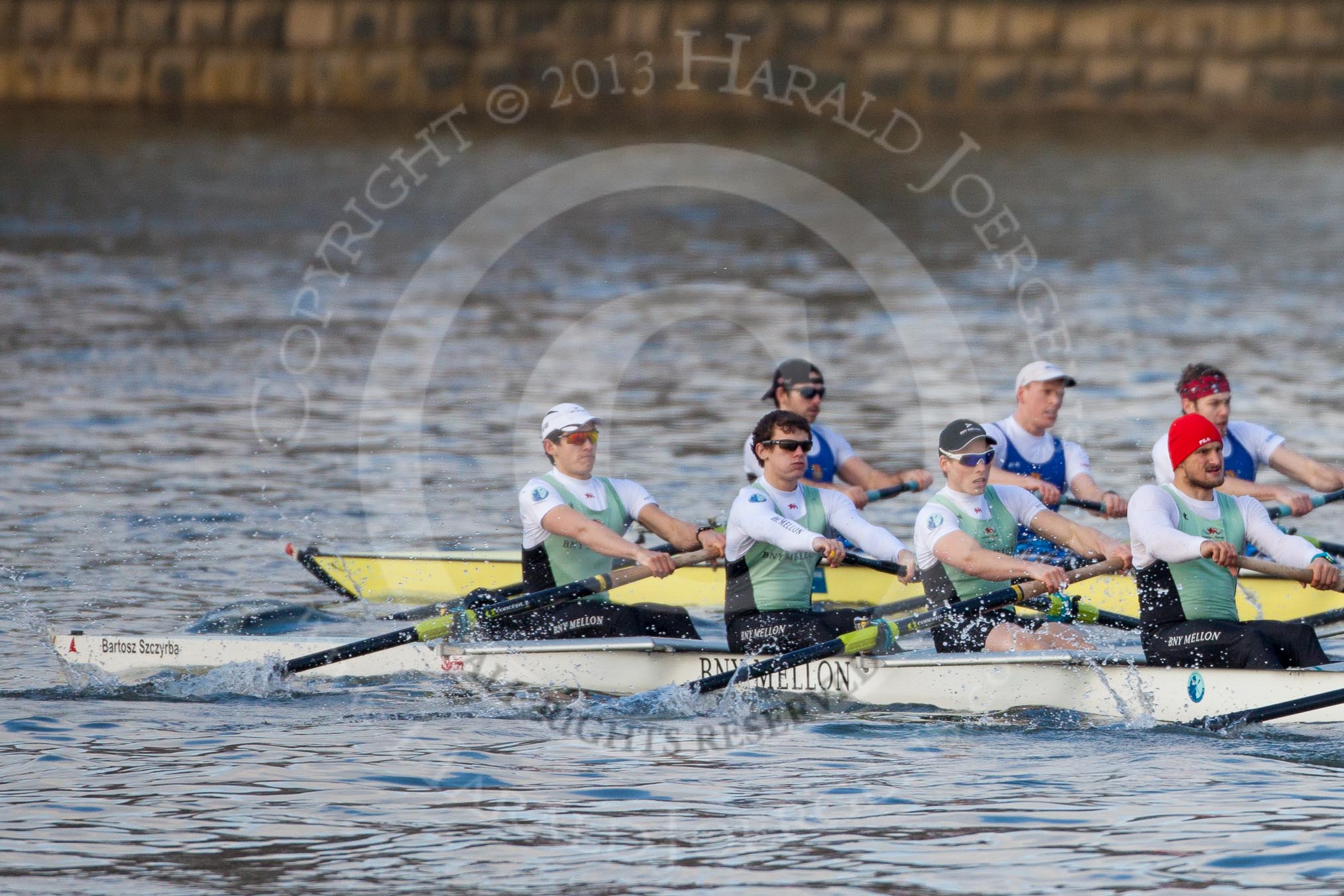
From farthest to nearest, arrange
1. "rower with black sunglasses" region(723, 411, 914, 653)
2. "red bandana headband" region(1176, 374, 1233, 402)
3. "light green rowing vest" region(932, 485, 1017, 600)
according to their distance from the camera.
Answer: "red bandana headband" region(1176, 374, 1233, 402), "light green rowing vest" region(932, 485, 1017, 600), "rower with black sunglasses" region(723, 411, 914, 653)

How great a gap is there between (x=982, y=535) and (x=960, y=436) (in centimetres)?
65

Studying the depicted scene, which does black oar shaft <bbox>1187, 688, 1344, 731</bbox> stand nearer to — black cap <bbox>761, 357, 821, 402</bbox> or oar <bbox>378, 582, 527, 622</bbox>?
oar <bbox>378, 582, 527, 622</bbox>

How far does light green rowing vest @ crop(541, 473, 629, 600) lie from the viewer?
1250 cm

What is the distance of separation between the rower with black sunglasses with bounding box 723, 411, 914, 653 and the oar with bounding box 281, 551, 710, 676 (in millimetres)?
600

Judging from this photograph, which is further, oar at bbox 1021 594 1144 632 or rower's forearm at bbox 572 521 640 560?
rower's forearm at bbox 572 521 640 560

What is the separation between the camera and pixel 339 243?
35.4m

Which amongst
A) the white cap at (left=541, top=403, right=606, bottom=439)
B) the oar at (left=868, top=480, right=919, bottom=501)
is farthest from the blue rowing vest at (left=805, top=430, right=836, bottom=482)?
the white cap at (left=541, top=403, right=606, bottom=439)

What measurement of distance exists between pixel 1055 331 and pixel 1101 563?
16.1 metres

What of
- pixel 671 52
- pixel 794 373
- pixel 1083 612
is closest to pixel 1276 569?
pixel 1083 612

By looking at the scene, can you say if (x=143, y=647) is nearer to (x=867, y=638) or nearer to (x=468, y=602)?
(x=468, y=602)

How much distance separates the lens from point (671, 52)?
43.4 m

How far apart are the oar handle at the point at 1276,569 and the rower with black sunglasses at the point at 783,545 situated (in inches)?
75.6

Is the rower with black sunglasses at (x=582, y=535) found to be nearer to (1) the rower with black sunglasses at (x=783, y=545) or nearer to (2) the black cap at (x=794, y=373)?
(1) the rower with black sunglasses at (x=783, y=545)

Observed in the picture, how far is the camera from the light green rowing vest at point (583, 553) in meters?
12.5
